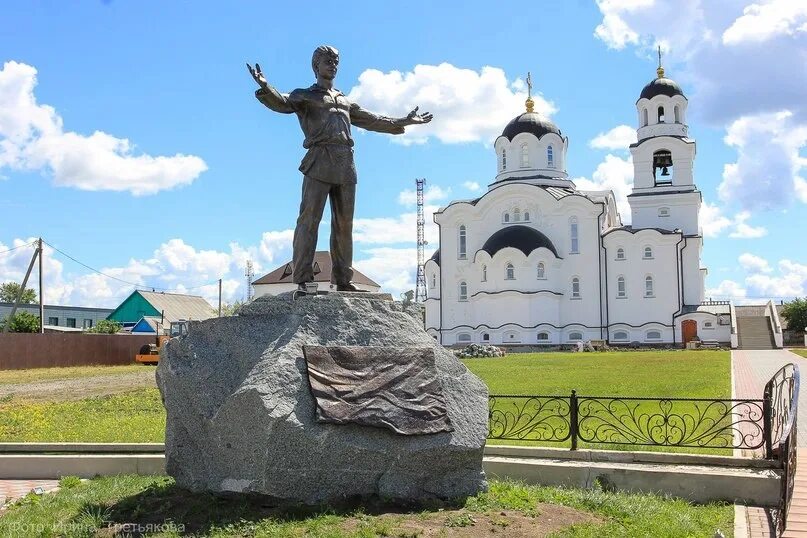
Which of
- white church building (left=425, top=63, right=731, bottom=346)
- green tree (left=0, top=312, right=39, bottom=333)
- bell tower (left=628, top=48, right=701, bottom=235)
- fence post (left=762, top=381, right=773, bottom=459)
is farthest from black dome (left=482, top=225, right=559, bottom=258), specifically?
fence post (left=762, top=381, right=773, bottom=459)

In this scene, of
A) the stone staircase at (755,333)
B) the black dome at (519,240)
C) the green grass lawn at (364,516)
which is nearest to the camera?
the green grass lawn at (364,516)

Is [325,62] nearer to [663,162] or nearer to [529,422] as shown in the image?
[529,422]

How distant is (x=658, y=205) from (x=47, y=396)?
3563 cm

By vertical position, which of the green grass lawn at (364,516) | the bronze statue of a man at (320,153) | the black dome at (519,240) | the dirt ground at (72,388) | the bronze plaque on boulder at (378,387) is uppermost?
the black dome at (519,240)

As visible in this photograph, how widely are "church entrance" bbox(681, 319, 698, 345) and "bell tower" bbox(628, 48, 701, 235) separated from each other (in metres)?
5.95

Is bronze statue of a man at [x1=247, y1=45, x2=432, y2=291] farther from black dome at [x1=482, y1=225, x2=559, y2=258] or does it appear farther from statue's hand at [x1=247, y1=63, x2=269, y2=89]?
black dome at [x1=482, y1=225, x2=559, y2=258]

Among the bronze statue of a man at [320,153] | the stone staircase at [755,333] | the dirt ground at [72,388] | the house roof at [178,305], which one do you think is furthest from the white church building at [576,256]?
the bronze statue of a man at [320,153]

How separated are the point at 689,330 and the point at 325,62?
120 feet

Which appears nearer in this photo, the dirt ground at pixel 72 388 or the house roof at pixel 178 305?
the dirt ground at pixel 72 388

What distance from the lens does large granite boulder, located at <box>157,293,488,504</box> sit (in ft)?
18.1

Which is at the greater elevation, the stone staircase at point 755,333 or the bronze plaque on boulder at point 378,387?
the stone staircase at point 755,333

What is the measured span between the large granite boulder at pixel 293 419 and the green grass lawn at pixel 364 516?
0.60ft

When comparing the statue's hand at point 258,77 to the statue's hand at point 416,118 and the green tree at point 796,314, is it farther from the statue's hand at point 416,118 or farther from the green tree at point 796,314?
the green tree at point 796,314

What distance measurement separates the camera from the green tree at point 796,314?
149 feet
